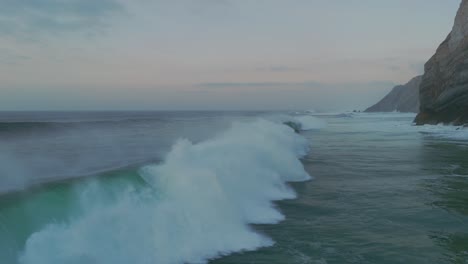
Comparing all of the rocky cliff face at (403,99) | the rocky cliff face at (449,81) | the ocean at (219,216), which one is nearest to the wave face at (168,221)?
the ocean at (219,216)

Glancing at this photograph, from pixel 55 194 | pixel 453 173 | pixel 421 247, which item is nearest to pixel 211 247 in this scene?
pixel 55 194

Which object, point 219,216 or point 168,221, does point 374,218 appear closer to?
point 219,216

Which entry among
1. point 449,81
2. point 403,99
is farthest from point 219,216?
point 403,99

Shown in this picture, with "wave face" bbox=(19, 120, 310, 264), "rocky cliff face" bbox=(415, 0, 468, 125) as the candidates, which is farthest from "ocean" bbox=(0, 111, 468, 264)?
"rocky cliff face" bbox=(415, 0, 468, 125)

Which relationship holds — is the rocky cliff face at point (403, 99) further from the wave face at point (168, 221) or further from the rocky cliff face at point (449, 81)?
the wave face at point (168, 221)

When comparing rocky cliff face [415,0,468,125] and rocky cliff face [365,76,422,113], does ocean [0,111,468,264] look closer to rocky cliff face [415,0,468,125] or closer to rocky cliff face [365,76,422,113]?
rocky cliff face [415,0,468,125]

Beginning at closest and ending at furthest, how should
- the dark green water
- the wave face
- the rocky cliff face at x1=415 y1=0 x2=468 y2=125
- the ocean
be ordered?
the wave face, the ocean, the dark green water, the rocky cliff face at x1=415 y1=0 x2=468 y2=125

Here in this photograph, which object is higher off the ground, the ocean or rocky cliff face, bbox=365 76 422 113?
rocky cliff face, bbox=365 76 422 113
